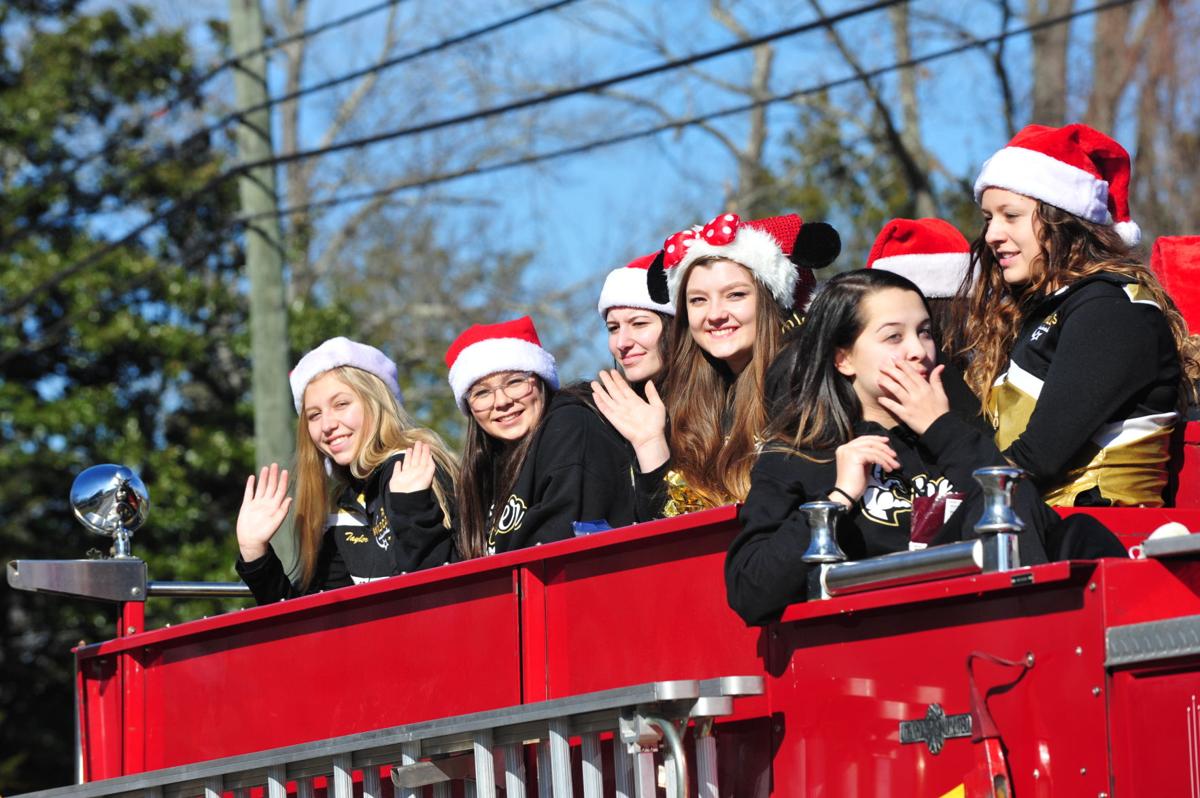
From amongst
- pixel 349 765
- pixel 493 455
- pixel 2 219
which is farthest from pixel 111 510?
pixel 2 219

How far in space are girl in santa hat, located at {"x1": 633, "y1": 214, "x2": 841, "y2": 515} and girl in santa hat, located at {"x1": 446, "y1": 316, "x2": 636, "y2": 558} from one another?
21cm

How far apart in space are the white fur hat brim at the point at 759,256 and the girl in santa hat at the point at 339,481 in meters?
1.09

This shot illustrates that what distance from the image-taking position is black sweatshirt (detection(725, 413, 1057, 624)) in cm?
328

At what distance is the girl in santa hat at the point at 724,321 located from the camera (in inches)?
175

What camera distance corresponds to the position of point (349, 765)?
12.9 ft

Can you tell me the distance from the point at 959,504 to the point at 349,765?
1534 mm

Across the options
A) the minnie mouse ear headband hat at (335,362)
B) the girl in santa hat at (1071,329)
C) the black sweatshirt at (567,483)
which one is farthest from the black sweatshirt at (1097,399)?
the minnie mouse ear headband hat at (335,362)

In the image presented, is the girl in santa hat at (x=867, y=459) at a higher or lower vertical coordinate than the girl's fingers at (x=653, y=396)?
lower

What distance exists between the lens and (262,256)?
11375mm

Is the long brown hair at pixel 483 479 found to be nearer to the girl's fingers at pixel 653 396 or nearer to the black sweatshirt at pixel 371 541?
the black sweatshirt at pixel 371 541

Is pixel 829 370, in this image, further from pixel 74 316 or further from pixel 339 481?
pixel 74 316

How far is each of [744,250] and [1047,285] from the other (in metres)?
0.95

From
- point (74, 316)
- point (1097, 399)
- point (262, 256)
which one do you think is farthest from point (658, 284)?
point (74, 316)

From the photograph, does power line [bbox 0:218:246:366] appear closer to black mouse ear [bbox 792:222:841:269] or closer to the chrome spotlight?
the chrome spotlight
